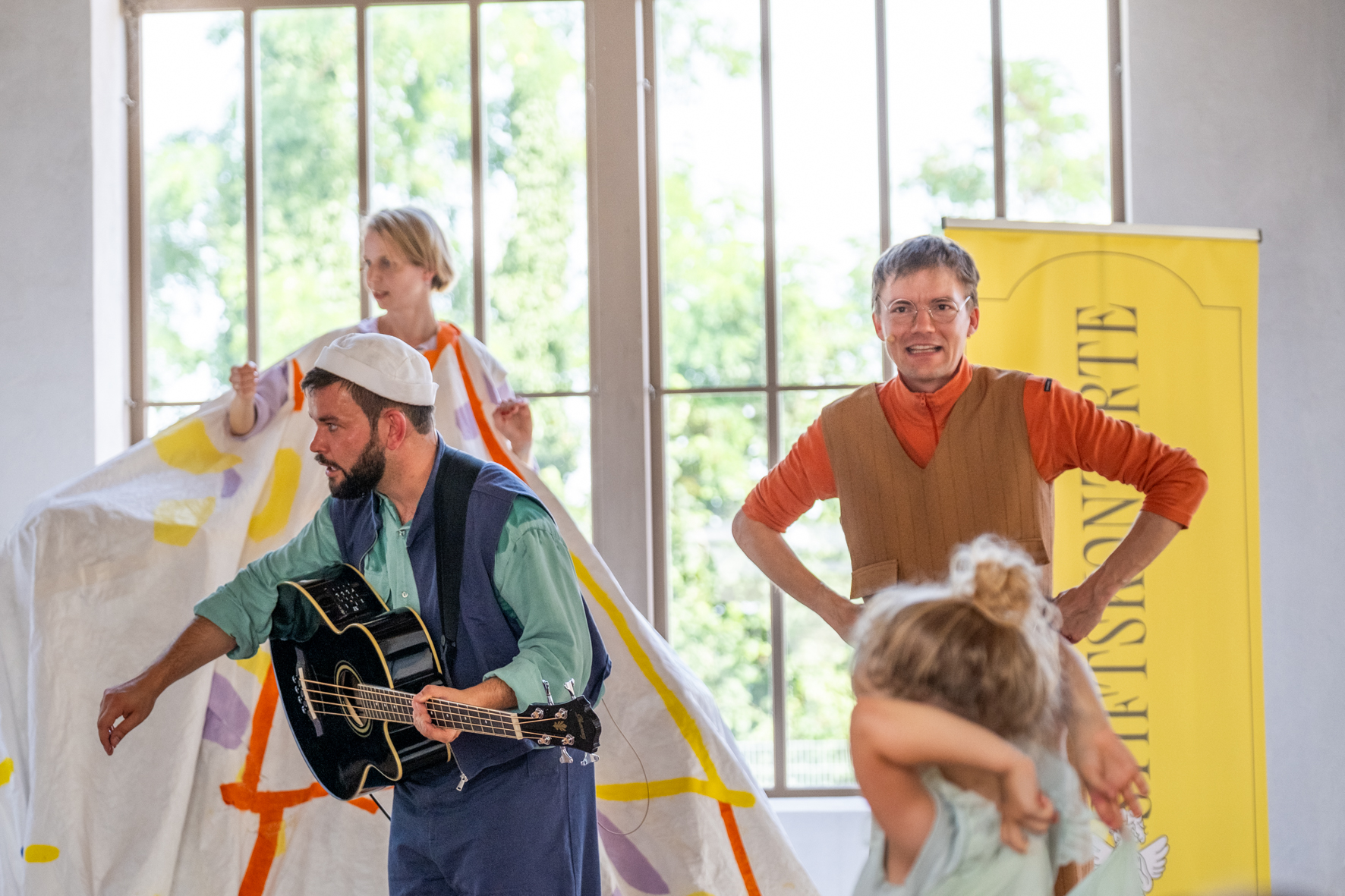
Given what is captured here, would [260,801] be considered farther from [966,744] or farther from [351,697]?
[966,744]

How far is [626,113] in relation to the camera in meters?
3.54

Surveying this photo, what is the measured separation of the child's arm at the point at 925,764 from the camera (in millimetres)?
1245

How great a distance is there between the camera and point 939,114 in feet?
11.8

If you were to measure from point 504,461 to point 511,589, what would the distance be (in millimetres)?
1069

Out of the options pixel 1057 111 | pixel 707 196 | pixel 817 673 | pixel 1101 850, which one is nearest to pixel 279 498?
pixel 707 196

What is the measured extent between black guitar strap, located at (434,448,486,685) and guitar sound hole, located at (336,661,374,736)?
183mm

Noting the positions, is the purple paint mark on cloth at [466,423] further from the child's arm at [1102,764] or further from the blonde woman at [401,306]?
the child's arm at [1102,764]

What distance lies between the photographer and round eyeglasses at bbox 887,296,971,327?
211cm

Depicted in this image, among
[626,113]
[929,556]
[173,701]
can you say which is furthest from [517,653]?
[626,113]

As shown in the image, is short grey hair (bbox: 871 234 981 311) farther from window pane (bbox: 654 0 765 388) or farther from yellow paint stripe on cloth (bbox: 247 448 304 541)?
yellow paint stripe on cloth (bbox: 247 448 304 541)

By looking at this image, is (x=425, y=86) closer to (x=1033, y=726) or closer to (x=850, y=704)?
(x=850, y=704)

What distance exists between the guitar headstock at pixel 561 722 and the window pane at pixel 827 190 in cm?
207

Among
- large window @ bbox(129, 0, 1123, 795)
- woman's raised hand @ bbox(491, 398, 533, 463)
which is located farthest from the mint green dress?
large window @ bbox(129, 0, 1123, 795)

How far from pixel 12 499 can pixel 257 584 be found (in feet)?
6.43
